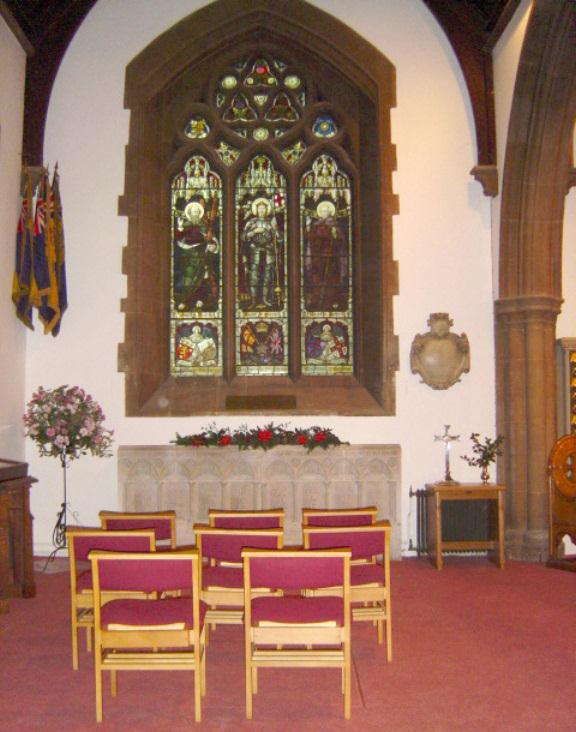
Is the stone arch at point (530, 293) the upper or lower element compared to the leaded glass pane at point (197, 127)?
lower

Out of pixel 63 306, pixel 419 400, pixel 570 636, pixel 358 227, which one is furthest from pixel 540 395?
pixel 63 306

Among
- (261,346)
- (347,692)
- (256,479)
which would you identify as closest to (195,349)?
(261,346)

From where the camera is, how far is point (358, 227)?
9.55 meters

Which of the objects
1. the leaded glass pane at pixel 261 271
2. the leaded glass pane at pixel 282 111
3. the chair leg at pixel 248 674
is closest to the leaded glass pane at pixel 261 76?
the leaded glass pane at pixel 282 111

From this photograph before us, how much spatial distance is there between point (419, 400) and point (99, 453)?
340 centimetres

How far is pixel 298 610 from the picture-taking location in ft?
13.3

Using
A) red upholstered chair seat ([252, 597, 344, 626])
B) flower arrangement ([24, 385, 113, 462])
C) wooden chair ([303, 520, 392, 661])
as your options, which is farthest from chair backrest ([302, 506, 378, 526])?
flower arrangement ([24, 385, 113, 462])

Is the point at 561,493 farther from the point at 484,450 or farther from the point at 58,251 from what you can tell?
the point at 58,251

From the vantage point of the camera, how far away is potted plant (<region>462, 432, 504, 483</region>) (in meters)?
8.30

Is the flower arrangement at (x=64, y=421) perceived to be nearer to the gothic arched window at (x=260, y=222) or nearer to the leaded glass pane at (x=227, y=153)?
the gothic arched window at (x=260, y=222)

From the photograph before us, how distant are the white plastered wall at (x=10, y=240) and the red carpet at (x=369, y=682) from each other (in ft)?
8.85

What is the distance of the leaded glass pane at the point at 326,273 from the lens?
9.50m

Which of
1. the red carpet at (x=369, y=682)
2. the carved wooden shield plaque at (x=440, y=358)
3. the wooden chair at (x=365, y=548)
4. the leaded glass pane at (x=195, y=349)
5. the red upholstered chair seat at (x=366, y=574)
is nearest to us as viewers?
the red carpet at (x=369, y=682)

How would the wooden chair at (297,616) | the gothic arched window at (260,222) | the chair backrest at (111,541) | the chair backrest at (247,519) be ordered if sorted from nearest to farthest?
the wooden chair at (297,616), the chair backrest at (111,541), the chair backrest at (247,519), the gothic arched window at (260,222)
